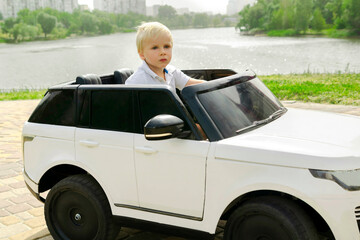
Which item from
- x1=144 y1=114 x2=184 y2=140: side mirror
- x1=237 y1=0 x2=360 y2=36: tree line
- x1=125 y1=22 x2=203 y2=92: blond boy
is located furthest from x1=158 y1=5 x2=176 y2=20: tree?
x1=144 y1=114 x2=184 y2=140: side mirror

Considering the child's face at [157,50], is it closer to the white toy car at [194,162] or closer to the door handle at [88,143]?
the white toy car at [194,162]

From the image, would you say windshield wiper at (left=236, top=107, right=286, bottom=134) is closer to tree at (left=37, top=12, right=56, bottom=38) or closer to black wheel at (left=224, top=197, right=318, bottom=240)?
black wheel at (left=224, top=197, right=318, bottom=240)

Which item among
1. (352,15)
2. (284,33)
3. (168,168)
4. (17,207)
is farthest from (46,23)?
(168,168)

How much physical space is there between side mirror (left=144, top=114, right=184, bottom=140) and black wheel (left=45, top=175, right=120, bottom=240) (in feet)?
2.82

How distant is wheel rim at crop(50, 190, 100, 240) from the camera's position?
357 cm

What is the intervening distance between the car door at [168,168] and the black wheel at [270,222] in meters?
0.30

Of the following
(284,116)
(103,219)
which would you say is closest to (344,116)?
(284,116)

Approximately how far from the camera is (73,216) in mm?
3691

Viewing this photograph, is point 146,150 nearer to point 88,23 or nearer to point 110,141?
point 110,141

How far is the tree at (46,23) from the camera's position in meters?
106

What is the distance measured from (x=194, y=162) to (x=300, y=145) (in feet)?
2.35

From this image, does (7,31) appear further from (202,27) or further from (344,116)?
(344,116)

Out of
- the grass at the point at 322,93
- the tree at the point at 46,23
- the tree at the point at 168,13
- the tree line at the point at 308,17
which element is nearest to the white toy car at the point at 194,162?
the grass at the point at 322,93

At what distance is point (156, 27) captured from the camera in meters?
3.61
